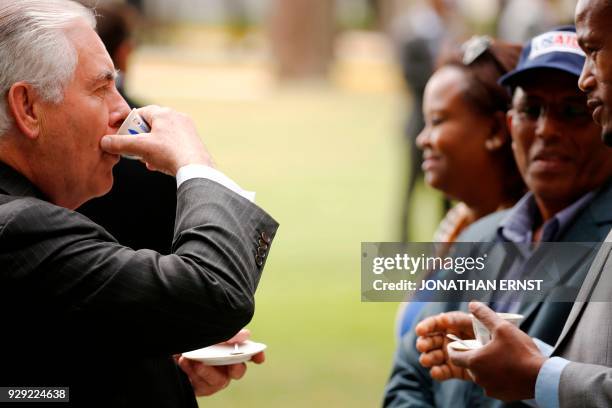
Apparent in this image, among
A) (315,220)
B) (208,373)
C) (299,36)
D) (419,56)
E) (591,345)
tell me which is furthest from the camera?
(299,36)

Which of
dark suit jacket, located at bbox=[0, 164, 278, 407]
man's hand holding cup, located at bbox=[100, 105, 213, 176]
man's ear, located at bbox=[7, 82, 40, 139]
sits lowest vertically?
dark suit jacket, located at bbox=[0, 164, 278, 407]

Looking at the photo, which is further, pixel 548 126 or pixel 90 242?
pixel 548 126

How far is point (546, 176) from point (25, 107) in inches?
61.9

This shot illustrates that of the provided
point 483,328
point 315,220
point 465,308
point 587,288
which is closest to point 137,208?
point 465,308

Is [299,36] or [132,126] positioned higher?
[132,126]

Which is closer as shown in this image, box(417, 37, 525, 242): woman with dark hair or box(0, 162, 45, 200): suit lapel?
box(0, 162, 45, 200): suit lapel

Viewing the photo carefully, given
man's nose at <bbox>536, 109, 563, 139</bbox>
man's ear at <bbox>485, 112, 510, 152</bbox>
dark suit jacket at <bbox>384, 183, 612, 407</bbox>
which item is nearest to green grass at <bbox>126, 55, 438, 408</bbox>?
man's ear at <bbox>485, 112, 510, 152</bbox>

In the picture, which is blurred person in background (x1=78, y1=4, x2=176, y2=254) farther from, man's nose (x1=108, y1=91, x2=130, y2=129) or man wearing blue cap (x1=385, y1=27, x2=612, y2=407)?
man's nose (x1=108, y1=91, x2=130, y2=129)

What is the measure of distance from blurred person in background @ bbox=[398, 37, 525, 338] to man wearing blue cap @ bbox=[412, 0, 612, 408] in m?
1.60

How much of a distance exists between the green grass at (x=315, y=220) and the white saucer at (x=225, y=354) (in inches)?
143

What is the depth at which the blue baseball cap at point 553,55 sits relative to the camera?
2.97m

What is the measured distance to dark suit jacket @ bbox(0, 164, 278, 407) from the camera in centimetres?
197

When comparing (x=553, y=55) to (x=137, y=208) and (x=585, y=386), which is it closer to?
(x=585, y=386)

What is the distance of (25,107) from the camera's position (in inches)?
83.4
